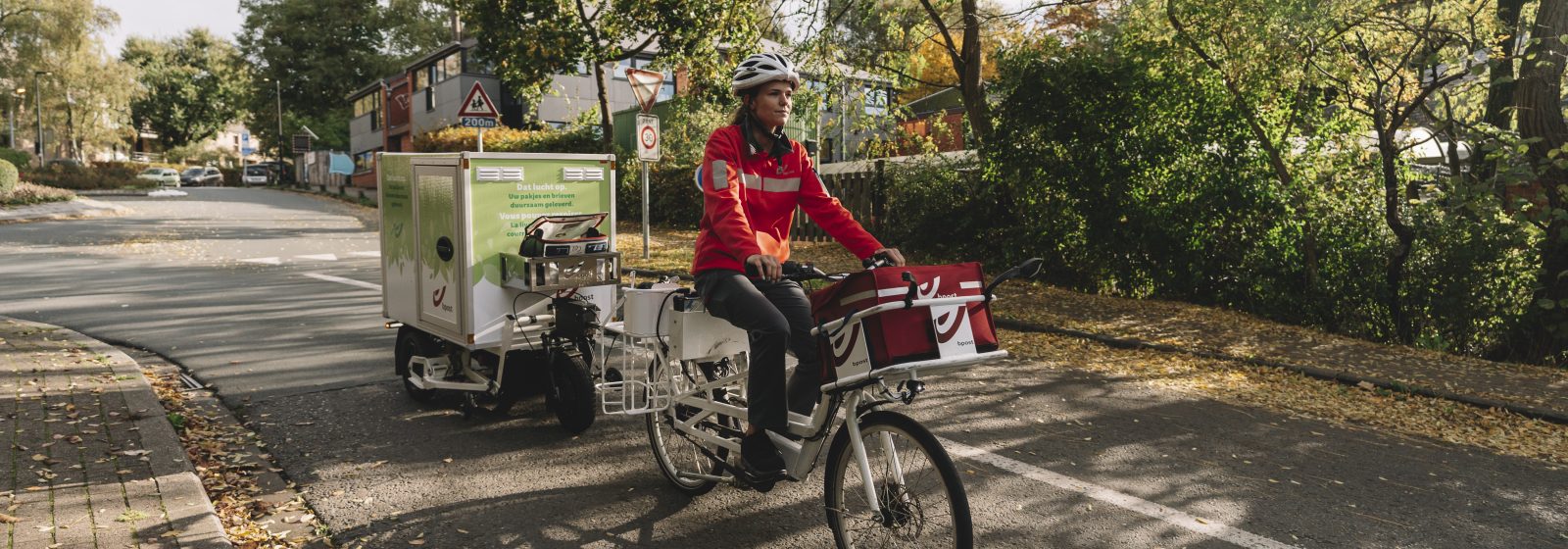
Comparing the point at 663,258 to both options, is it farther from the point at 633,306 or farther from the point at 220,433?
the point at 633,306

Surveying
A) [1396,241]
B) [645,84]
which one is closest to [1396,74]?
[1396,241]

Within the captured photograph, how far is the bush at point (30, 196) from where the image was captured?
29.9 meters

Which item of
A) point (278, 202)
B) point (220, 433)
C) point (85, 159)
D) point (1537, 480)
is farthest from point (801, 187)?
point (85, 159)

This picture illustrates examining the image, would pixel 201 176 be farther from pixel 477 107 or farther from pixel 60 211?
pixel 477 107

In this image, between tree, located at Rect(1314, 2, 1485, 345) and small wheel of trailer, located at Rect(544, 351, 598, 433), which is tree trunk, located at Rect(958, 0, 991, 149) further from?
small wheel of trailer, located at Rect(544, 351, 598, 433)

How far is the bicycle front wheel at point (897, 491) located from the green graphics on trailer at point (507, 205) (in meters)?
2.91

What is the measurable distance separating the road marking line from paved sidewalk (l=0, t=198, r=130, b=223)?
92.4 ft

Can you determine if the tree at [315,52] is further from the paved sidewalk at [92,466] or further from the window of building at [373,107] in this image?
the paved sidewalk at [92,466]

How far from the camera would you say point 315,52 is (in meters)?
59.5

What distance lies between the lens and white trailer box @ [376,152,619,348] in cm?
575

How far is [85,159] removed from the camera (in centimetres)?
6775

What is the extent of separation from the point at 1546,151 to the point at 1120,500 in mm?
6900

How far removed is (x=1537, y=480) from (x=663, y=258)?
12.9 meters

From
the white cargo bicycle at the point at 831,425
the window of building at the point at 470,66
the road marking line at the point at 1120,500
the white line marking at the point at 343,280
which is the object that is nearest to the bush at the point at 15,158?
the window of building at the point at 470,66
